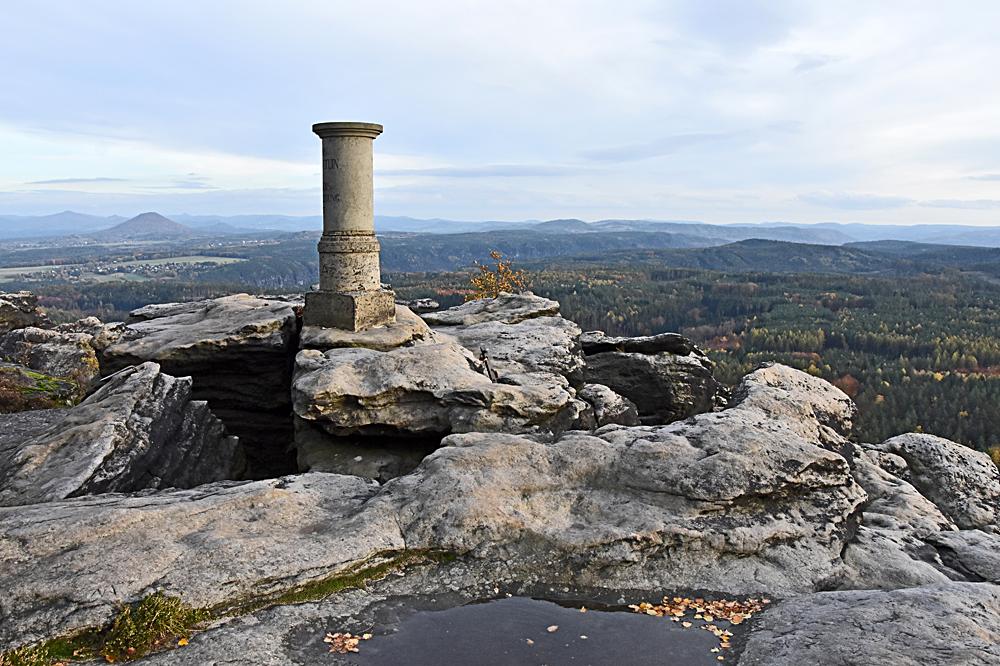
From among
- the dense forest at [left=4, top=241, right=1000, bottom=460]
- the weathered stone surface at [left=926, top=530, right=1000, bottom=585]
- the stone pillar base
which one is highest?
the stone pillar base

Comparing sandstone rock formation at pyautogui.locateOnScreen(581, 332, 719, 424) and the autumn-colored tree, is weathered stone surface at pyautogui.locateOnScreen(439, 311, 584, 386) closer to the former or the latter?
sandstone rock formation at pyautogui.locateOnScreen(581, 332, 719, 424)

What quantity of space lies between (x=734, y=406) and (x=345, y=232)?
11913 millimetres

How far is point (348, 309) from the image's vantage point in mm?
18766

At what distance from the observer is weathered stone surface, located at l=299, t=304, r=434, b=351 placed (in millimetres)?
17906

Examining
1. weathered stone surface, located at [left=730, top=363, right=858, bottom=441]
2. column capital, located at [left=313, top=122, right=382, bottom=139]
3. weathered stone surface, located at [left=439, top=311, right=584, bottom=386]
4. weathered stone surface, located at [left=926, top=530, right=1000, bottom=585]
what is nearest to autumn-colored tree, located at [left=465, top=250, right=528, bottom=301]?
weathered stone surface, located at [left=439, top=311, right=584, bottom=386]

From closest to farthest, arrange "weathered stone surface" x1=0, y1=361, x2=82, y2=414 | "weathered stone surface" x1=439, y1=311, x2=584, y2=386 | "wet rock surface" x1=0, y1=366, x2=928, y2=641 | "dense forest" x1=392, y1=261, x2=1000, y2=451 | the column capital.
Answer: "wet rock surface" x1=0, y1=366, x2=928, y2=641
the column capital
"weathered stone surface" x1=439, y1=311, x2=584, y2=386
"weathered stone surface" x1=0, y1=361, x2=82, y2=414
"dense forest" x1=392, y1=261, x2=1000, y2=451

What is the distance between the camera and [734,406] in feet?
60.6

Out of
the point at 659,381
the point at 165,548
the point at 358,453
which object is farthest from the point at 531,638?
the point at 659,381

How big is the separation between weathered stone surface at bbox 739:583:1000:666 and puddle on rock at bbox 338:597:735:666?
85 centimetres

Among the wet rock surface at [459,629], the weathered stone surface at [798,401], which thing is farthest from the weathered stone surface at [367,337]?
the weathered stone surface at [798,401]

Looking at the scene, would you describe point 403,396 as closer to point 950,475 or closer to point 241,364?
point 241,364

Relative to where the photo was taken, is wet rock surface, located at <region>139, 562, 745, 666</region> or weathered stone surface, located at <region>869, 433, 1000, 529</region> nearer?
wet rock surface, located at <region>139, 562, 745, 666</region>

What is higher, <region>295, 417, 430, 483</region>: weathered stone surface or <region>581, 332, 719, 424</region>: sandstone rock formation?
<region>581, 332, 719, 424</region>: sandstone rock formation

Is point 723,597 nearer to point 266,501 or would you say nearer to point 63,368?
point 266,501
